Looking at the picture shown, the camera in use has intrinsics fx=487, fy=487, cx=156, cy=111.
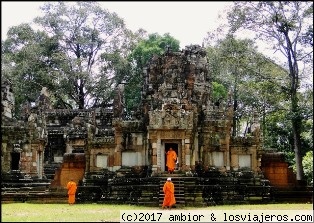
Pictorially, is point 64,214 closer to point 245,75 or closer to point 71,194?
point 71,194

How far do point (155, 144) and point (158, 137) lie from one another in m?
0.36

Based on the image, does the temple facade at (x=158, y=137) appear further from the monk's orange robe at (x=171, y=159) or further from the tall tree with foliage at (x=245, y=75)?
the tall tree with foliage at (x=245, y=75)

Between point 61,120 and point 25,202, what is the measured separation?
15.7 meters

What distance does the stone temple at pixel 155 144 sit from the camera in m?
22.6

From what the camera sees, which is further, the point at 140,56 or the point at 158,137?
the point at 140,56

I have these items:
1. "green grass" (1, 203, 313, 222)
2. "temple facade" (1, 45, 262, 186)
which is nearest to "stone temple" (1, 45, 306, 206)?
"temple facade" (1, 45, 262, 186)

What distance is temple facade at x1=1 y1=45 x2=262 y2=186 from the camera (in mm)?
22688

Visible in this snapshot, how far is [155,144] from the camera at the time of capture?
894 inches

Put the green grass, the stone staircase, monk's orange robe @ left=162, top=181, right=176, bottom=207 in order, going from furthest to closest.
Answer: the stone staircase
monk's orange robe @ left=162, top=181, right=176, bottom=207
the green grass

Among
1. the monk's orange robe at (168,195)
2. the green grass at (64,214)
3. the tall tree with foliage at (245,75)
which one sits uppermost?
the tall tree with foliage at (245,75)

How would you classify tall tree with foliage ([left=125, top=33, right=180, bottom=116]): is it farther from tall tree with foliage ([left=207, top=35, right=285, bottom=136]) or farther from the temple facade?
the temple facade

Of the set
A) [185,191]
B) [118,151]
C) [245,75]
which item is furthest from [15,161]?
[245,75]

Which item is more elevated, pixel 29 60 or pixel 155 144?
pixel 29 60

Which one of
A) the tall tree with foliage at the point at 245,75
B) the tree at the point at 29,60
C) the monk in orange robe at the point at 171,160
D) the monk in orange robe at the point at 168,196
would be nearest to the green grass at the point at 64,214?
the monk in orange robe at the point at 168,196
